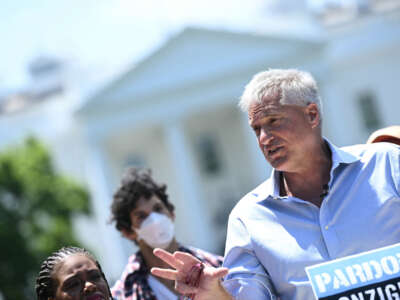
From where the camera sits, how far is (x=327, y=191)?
269cm

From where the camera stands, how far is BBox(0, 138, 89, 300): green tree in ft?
66.5

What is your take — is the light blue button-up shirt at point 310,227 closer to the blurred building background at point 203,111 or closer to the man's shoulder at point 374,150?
the man's shoulder at point 374,150

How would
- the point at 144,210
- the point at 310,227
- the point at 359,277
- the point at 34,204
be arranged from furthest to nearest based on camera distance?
the point at 34,204 < the point at 144,210 < the point at 310,227 < the point at 359,277

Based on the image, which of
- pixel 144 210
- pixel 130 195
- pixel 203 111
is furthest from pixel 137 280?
pixel 203 111

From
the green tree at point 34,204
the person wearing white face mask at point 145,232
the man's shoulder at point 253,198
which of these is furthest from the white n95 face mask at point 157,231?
the green tree at point 34,204

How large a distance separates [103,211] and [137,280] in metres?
27.9

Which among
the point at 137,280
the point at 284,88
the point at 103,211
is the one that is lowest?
the point at 103,211

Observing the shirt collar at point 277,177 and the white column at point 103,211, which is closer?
the shirt collar at point 277,177

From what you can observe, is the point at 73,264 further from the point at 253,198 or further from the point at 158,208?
the point at 158,208

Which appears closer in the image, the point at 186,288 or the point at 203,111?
the point at 186,288

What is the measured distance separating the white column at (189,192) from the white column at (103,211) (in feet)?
11.1

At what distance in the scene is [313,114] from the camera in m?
2.83

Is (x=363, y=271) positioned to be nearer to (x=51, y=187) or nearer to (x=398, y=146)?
(x=398, y=146)

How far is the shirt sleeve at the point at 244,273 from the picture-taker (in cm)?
262
